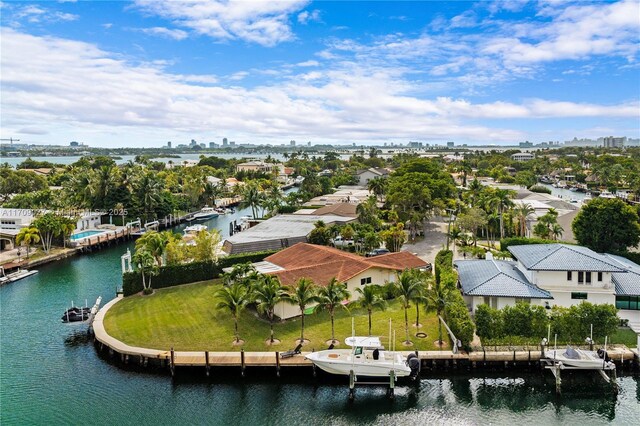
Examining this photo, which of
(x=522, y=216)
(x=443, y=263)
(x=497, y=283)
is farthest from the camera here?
(x=522, y=216)

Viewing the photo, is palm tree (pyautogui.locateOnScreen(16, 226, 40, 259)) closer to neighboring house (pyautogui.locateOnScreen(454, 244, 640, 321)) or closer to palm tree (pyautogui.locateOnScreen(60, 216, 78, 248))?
palm tree (pyautogui.locateOnScreen(60, 216, 78, 248))

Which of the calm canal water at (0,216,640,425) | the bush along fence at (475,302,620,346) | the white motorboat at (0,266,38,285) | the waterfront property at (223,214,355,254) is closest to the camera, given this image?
the calm canal water at (0,216,640,425)

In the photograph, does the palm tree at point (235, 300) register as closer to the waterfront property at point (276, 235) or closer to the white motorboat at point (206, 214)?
the waterfront property at point (276, 235)

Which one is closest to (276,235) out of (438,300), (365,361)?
(438,300)

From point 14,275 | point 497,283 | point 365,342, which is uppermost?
point 497,283

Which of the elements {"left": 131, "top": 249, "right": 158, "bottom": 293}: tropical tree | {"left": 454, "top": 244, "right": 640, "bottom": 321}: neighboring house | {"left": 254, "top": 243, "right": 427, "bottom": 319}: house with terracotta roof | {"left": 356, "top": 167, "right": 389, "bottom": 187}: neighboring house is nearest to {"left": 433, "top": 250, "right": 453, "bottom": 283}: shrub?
{"left": 254, "top": 243, "right": 427, "bottom": 319}: house with terracotta roof

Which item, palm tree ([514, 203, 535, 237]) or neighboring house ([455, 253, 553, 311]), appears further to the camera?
palm tree ([514, 203, 535, 237])

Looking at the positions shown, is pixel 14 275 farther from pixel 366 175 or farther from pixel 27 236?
pixel 366 175

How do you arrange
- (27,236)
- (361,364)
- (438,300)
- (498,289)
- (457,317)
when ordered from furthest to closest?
(27,236), (498,289), (438,300), (457,317), (361,364)
